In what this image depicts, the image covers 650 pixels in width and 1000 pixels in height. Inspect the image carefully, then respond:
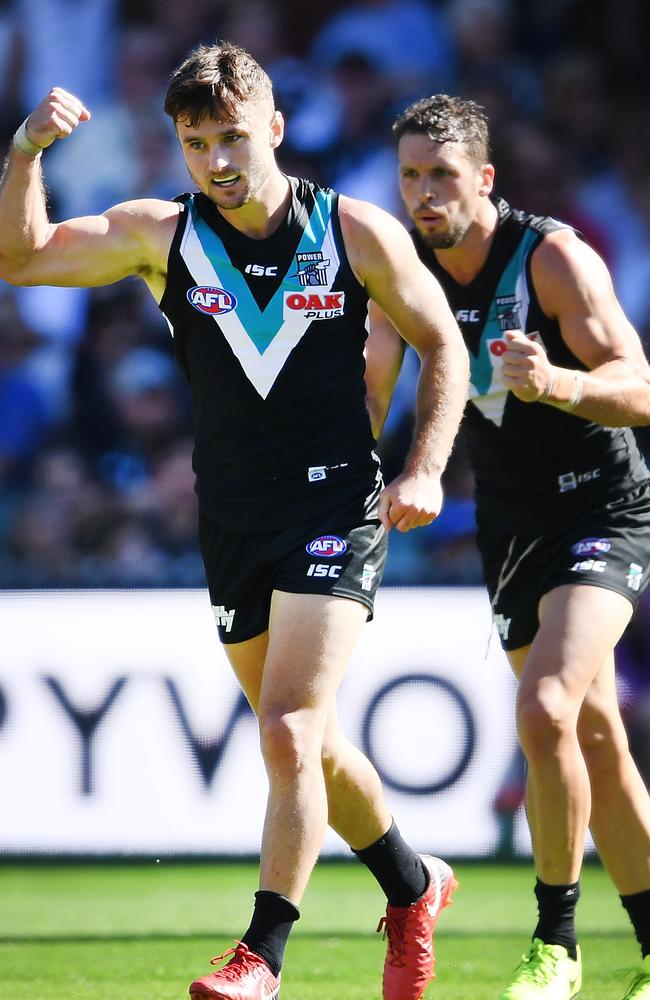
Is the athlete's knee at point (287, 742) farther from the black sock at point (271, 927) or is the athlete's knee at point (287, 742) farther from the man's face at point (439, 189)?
the man's face at point (439, 189)

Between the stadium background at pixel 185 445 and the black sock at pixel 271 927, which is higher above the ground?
the stadium background at pixel 185 445

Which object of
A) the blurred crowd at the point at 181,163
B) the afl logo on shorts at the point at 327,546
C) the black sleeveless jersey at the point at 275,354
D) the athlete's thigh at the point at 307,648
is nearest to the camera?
the athlete's thigh at the point at 307,648

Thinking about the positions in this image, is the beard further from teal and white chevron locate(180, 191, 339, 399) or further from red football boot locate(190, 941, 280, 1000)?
red football boot locate(190, 941, 280, 1000)

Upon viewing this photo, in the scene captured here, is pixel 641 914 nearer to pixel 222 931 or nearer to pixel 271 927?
pixel 271 927

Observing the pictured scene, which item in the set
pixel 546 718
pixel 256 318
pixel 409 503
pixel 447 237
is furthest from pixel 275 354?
pixel 546 718

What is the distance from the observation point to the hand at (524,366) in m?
4.06

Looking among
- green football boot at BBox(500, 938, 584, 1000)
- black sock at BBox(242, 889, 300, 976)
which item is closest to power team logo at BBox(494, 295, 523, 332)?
green football boot at BBox(500, 938, 584, 1000)

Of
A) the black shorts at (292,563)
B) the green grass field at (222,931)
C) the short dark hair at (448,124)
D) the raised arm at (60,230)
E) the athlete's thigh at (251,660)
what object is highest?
the short dark hair at (448,124)

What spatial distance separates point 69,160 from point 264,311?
21.2ft

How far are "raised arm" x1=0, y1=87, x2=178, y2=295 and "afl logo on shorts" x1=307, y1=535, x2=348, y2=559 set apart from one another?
2.98ft

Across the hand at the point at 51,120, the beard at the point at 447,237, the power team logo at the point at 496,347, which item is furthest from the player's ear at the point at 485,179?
the hand at the point at 51,120

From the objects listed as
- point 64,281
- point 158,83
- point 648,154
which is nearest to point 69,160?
point 158,83

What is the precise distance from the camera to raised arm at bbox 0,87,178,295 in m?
4.08

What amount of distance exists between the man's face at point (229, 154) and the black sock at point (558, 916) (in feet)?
7.22
